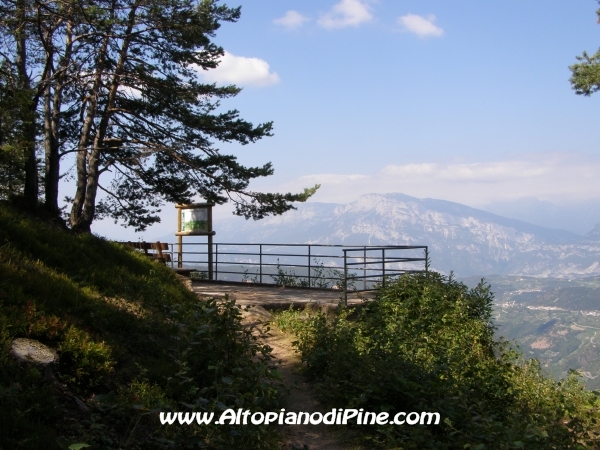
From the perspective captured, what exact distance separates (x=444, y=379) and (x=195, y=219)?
1341 centimetres

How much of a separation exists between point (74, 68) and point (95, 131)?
8.34 feet

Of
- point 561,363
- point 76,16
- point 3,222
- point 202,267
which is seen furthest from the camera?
point 561,363

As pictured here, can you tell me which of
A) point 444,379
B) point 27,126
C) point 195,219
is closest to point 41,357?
point 444,379

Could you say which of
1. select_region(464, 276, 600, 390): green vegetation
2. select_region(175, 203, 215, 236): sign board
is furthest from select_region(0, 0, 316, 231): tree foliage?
select_region(464, 276, 600, 390): green vegetation

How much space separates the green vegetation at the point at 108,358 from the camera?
414 centimetres

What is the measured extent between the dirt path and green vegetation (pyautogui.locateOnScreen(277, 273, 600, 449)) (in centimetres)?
21

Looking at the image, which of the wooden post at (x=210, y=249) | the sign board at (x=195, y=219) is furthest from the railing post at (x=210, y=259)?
the sign board at (x=195, y=219)

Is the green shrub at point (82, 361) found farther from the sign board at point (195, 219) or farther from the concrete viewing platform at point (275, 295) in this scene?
the sign board at point (195, 219)

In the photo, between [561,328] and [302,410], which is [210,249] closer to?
[302,410]

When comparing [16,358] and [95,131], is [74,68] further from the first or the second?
[16,358]

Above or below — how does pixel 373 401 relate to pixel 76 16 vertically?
below

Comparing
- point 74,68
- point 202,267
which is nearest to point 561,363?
point 202,267

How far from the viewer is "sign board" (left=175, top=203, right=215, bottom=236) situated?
18516 millimetres

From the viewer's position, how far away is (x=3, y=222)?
8250mm
